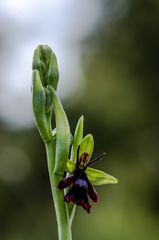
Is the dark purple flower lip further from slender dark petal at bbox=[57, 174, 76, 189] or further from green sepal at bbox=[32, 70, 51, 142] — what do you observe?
green sepal at bbox=[32, 70, 51, 142]

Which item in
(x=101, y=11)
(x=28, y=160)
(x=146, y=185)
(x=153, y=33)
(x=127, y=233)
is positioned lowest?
(x=127, y=233)

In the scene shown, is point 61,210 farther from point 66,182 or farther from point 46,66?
point 46,66

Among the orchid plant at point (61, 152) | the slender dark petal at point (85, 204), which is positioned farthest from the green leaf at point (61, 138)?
the slender dark petal at point (85, 204)

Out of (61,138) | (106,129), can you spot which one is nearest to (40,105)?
(61,138)

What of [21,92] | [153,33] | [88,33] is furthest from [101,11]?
[21,92]

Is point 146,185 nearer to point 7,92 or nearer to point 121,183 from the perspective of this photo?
point 121,183

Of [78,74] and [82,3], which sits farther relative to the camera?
[82,3]

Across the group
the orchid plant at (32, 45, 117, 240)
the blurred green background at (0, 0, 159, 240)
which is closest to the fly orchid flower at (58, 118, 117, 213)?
the orchid plant at (32, 45, 117, 240)

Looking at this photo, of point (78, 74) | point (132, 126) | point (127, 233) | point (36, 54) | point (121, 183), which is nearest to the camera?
point (36, 54)
